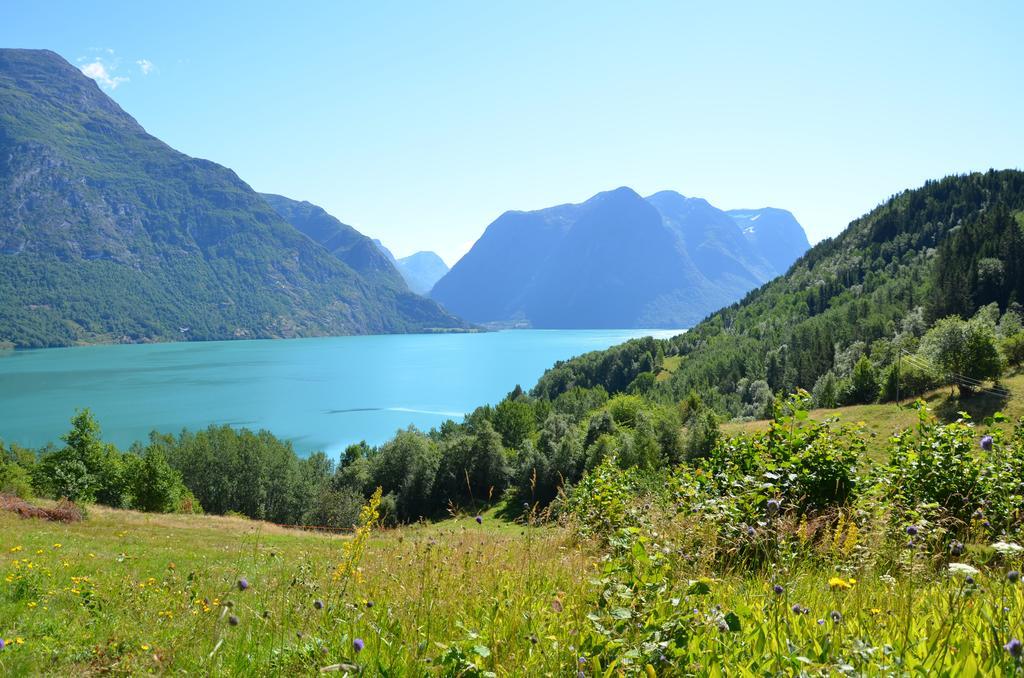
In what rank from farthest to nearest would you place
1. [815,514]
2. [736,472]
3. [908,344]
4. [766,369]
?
[766,369], [908,344], [736,472], [815,514]

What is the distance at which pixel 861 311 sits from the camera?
87.1 m

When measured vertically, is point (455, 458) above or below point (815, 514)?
below

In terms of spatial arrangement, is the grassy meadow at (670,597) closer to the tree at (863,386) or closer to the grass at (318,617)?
the grass at (318,617)

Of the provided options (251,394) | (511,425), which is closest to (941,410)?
(511,425)

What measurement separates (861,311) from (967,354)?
6224 centimetres

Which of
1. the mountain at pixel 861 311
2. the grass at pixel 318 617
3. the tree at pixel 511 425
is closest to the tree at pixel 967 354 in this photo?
the mountain at pixel 861 311

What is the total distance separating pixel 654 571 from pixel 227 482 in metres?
61.6

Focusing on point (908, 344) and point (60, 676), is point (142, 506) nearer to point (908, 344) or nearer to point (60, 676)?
point (60, 676)

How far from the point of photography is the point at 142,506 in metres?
39.2

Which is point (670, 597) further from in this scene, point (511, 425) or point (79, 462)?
point (511, 425)

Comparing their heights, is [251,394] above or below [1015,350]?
below

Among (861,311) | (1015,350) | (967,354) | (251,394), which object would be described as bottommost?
(251,394)

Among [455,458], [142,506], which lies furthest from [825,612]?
[455,458]

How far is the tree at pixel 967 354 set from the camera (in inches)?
1241
